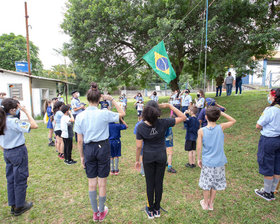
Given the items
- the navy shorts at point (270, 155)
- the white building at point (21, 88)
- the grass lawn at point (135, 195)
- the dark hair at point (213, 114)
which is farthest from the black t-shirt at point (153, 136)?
the white building at point (21, 88)

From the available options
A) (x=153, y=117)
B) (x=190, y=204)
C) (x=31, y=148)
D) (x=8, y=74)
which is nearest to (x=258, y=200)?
(x=190, y=204)

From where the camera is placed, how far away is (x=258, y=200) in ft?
10.7

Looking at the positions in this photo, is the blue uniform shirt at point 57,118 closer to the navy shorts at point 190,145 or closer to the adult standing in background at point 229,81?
the navy shorts at point 190,145

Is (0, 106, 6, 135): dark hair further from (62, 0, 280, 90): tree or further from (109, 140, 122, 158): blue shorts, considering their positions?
(62, 0, 280, 90): tree

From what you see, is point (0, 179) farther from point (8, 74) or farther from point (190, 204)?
point (8, 74)

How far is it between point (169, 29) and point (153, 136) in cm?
785

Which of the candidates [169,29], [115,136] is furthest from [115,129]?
[169,29]

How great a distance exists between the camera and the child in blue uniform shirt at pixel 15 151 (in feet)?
8.94

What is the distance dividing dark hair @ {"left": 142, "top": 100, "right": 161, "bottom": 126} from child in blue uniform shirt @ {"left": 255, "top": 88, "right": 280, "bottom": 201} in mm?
2052

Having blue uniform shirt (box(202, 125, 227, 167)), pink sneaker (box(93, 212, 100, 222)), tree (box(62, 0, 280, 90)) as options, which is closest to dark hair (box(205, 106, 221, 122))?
blue uniform shirt (box(202, 125, 227, 167))

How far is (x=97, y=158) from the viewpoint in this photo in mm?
2611

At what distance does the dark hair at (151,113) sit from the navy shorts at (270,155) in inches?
85.4

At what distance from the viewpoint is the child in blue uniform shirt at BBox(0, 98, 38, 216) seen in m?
2.72

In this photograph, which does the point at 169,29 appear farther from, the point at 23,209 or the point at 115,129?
the point at 23,209
